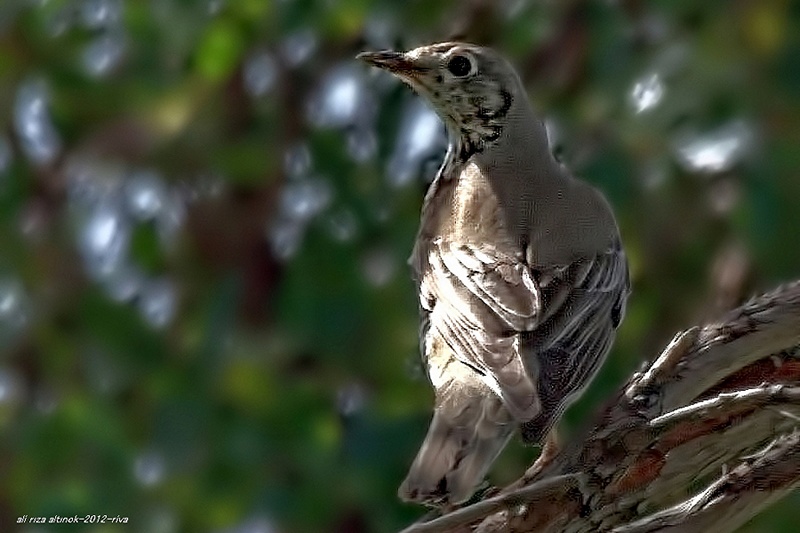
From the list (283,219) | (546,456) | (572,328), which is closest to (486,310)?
(572,328)

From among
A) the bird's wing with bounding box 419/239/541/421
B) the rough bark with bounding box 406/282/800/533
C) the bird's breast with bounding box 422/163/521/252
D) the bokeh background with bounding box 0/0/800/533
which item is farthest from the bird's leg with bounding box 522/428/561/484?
the bokeh background with bounding box 0/0/800/533

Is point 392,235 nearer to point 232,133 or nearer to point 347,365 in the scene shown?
point 347,365

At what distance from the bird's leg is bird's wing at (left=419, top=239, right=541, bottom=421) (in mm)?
135

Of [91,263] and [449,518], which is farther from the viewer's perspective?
[91,263]

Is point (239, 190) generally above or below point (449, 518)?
above

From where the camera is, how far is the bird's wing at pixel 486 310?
279cm

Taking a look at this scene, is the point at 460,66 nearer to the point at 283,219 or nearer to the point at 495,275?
the point at 495,275

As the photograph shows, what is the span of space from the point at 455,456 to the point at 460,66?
52.9 inches

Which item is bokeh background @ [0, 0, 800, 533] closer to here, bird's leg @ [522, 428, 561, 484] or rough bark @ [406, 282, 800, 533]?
bird's leg @ [522, 428, 561, 484]

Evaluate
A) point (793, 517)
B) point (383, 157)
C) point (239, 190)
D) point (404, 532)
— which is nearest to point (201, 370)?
point (383, 157)

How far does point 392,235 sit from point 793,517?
53.0 inches

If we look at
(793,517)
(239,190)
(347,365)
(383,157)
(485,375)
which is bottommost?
(793,517)

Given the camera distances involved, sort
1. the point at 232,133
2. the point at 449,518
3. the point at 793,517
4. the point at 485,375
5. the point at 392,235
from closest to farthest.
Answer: the point at 449,518
the point at 485,375
the point at 793,517
the point at 392,235
the point at 232,133

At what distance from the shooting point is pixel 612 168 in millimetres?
4367
